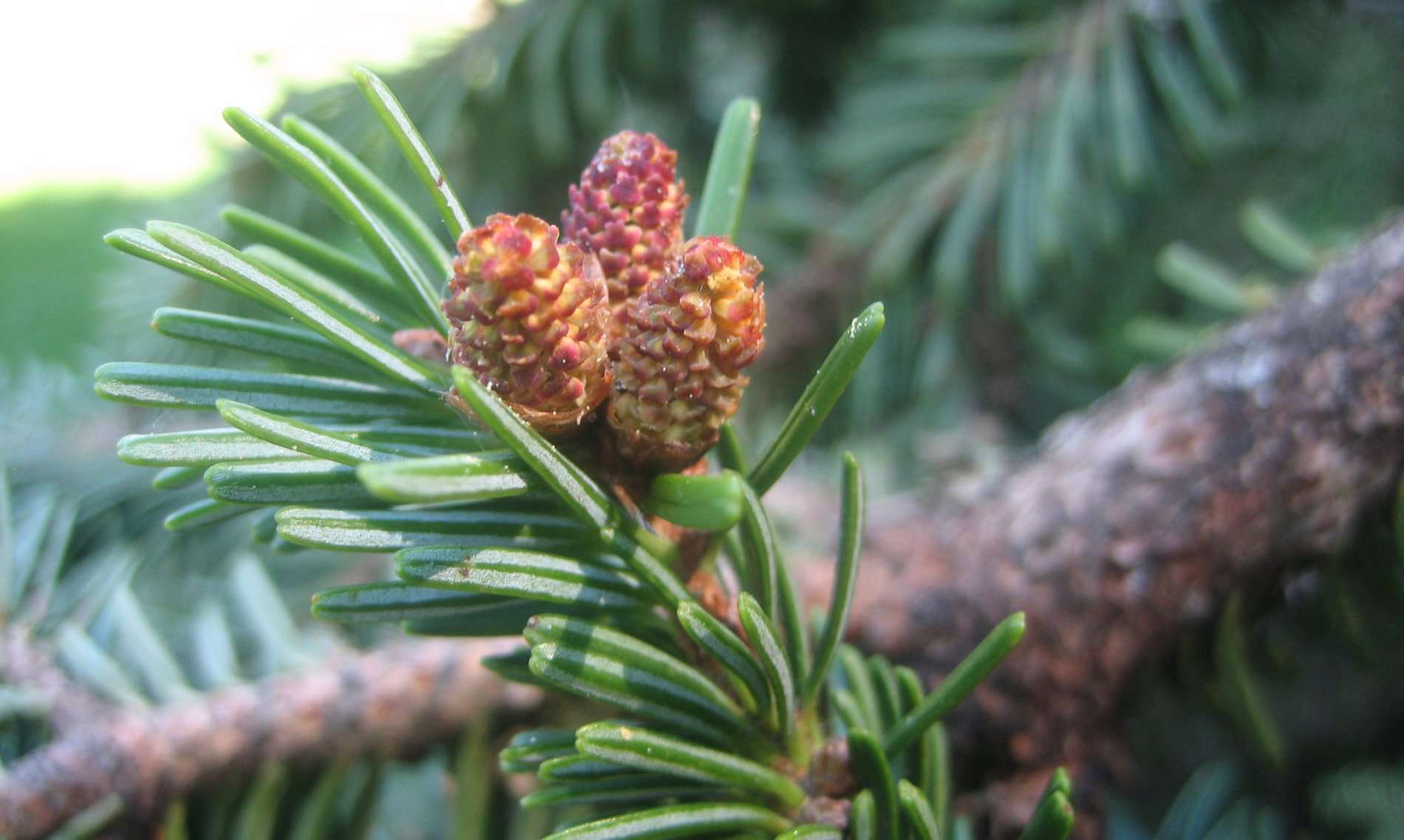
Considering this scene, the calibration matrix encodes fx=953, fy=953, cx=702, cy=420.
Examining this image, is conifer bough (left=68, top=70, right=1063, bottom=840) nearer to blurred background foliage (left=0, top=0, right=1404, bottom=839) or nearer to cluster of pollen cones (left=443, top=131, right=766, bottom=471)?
cluster of pollen cones (left=443, top=131, right=766, bottom=471)

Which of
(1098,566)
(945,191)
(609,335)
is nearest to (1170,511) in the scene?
(1098,566)

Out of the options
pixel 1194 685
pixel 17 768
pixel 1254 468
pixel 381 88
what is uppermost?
pixel 381 88

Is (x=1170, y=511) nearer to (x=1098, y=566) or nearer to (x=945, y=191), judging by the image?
(x=1098, y=566)

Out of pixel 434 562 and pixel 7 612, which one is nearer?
pixel 434 562

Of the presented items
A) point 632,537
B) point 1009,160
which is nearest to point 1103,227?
point 1009,160

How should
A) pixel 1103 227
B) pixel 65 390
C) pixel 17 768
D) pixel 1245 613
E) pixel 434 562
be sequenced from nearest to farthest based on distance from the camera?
pixel 434 562 < pixel 17 768 < pixel 1245 613 < pixel 1103 227 < pixel 65 390

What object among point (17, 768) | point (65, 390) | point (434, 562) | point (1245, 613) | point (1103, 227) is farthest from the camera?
point (65, 390)

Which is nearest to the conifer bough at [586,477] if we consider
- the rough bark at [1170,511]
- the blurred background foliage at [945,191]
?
the rough bark at [1170,511]

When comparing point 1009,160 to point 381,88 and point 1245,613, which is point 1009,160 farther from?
point 381,88
